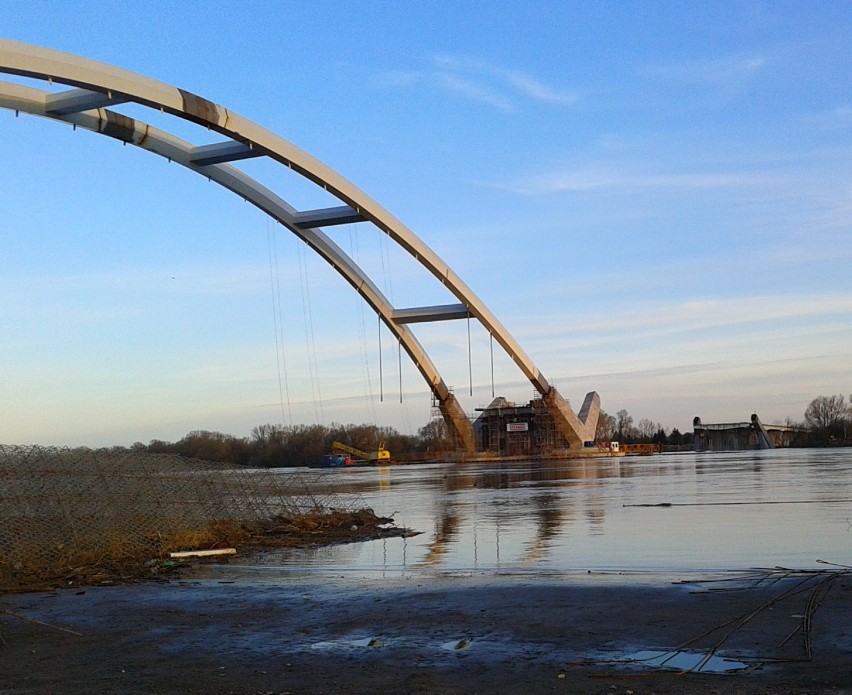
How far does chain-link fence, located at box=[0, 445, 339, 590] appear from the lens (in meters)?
13.8

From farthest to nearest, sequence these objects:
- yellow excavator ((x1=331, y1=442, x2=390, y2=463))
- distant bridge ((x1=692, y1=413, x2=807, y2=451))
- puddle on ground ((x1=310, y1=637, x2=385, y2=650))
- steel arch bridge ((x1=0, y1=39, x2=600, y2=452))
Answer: distant bridge ((x1=692, y1=413, x2=807, y2=451))
yellow excavator ((x1=331, y1=442, x2=390, y2=463))
steel arch bridge ((x1=0, y1=39, x2=600, y2=452))
puddle on ground ((x1=310, y1=637, x2=385, y2=650))

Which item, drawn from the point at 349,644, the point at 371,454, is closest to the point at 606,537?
the point at 349,644

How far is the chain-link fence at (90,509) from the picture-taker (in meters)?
13.8

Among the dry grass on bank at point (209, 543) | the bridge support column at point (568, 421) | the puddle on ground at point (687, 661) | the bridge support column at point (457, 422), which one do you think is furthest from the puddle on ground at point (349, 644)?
the bridge support column at point (568, 421)

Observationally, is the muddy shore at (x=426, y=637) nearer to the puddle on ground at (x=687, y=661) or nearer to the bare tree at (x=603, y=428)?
the puddle on ground at (x=687, y=661)

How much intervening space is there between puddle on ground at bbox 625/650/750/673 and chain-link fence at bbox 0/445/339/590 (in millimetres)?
8520

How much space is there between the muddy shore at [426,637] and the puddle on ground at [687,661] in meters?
0.11

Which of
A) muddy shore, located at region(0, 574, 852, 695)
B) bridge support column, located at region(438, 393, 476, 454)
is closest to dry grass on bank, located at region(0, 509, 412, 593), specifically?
muddy shore, located at region(0, 574, 852, 695)

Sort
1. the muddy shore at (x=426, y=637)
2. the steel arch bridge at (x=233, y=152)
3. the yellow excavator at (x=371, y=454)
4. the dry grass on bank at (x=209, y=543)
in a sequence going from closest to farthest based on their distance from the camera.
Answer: the muddy shore at (x=426, y=637)
the dry grass on bank at (x=209, y=543)
the steel arch bridge at (x=233, y=152)
the yellow excavator at (x=371, y=454)

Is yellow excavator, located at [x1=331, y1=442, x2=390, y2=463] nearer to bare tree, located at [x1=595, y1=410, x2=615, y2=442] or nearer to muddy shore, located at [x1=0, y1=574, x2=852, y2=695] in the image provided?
bare tree, located at [x1=595, y1=410, x2=615, y2=442]

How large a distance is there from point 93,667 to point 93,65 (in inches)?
1261

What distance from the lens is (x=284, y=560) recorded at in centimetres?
1481

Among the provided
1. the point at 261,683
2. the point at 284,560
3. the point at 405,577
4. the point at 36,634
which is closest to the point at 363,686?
the point at 261,683

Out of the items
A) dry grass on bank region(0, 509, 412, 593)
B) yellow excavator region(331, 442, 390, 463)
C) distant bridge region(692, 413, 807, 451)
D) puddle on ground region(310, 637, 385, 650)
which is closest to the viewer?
puddle on ground region(310, 637, 385, 650)
